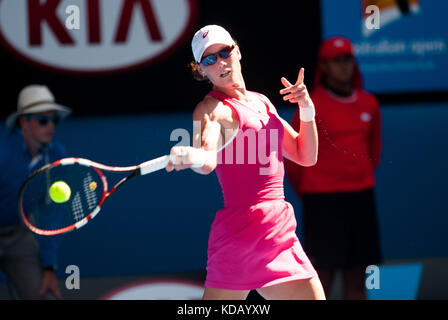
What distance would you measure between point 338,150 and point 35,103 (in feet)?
5.88

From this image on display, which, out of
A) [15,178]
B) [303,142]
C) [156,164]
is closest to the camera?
[156,164]

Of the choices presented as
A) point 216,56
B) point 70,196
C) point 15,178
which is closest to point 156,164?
point 216,56

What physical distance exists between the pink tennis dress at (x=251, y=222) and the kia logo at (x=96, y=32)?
213 centimetres

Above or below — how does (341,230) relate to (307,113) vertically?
below

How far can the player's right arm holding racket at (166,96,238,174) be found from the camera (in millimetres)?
3010

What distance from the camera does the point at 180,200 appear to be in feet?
17.5

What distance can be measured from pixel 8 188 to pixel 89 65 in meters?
1.14

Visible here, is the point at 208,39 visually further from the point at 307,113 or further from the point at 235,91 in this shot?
the point at 307,113

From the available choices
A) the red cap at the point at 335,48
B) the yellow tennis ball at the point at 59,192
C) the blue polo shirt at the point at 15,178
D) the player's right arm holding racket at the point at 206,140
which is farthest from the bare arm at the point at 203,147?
the red cap at the point at 335,48

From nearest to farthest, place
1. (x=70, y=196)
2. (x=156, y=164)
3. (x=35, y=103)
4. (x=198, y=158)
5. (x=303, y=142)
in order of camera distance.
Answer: (x=198, y=158) < (x=156, y=164) < (x=303, y=142) < (x=70, y=196) < (x=35, y=103)

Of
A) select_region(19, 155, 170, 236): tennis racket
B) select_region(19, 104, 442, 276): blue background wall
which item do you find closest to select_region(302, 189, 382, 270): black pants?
select_region(19, 104, 442, 276): blue background wall

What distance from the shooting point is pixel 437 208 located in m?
5.54

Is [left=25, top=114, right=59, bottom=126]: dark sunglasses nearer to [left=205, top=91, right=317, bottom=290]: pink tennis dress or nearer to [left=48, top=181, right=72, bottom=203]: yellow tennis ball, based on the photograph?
[left=48, top=181, right=72, bottom=203]: yellow tennis ball

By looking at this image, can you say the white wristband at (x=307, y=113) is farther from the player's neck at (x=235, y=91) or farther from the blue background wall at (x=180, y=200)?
the blue background wall at (x=180, y=200)
